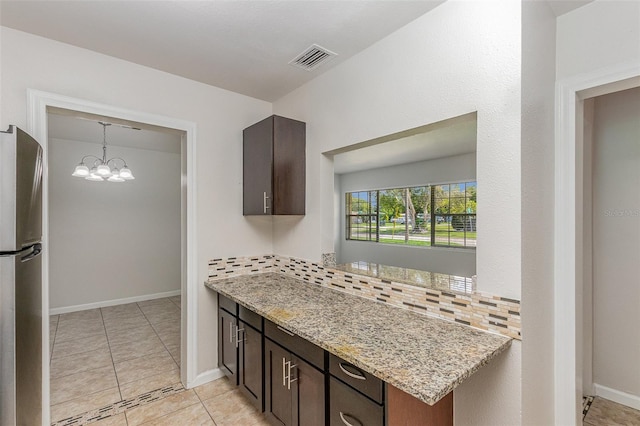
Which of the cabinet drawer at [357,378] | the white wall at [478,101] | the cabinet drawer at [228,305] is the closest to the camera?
the cabinet drawer at [357,378]

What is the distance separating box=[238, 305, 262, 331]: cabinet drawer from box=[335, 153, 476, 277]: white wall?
419 centimetres

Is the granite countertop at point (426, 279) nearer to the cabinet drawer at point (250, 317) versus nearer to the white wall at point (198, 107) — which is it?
the cabinet drawer at point (250, 317)

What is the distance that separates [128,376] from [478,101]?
3.48 meters

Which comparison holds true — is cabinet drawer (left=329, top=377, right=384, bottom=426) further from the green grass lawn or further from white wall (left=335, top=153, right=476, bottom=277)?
the green grass lawn

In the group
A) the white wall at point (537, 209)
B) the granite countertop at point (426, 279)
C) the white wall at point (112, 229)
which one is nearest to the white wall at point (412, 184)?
the granite countertop at point (426, 279)

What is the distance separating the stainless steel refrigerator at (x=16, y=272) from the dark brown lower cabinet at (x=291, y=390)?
117cm

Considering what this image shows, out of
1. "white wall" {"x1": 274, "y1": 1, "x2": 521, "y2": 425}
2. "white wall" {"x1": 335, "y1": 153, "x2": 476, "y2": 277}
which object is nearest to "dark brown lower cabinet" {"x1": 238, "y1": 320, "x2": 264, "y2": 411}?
"white wall" {"x1": 274, "y1": 1, "x2": 521, "y2": 425}

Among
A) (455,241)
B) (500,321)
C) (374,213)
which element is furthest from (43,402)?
(374,213)

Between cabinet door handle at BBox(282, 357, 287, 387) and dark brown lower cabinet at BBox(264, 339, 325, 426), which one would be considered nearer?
dark brown lower cabinet at BBox(264, 339, 325, 426)

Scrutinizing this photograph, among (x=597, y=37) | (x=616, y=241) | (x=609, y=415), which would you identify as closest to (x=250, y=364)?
(x=609, y=415)

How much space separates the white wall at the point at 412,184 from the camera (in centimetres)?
522

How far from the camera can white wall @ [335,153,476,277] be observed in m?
5.22

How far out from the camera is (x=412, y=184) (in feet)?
20.0

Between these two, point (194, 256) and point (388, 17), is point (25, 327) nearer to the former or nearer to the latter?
point (194, 256)
